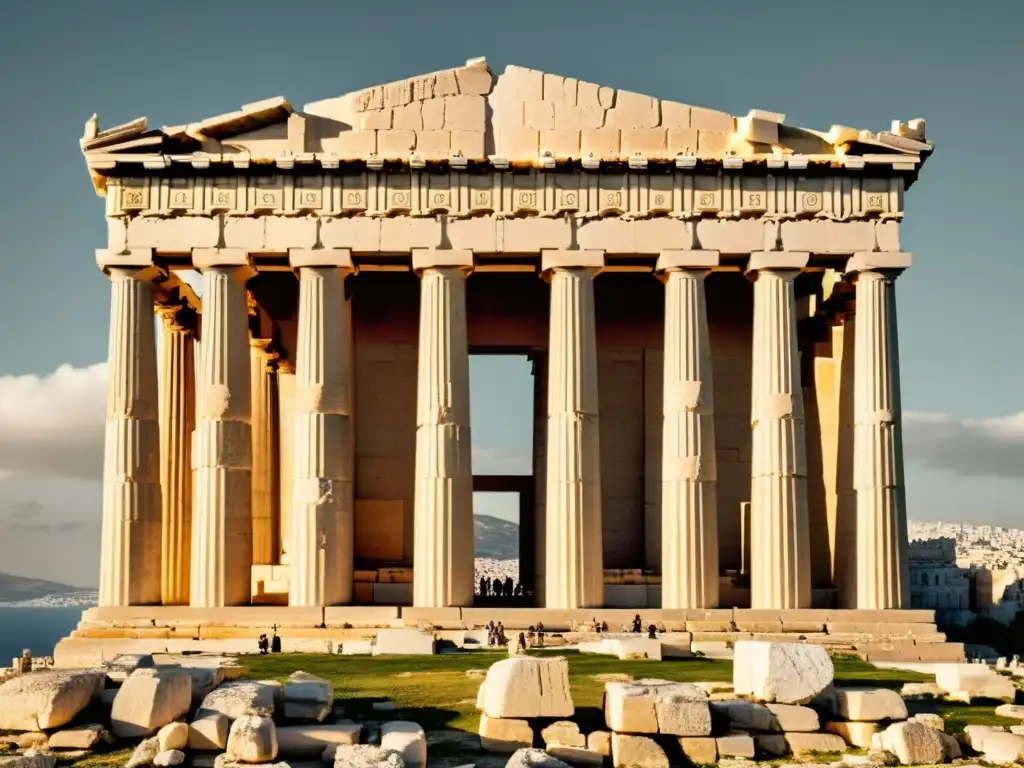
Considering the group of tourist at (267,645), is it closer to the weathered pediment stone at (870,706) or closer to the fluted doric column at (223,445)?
the fluted doric column at (223,445)

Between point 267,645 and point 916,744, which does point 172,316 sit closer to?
point 267,645

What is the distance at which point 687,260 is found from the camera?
166ft

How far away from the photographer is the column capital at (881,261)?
50406mm

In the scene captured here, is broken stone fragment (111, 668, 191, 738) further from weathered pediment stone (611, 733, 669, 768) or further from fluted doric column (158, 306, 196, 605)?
fluted doric column (158, 306, 196, 605)

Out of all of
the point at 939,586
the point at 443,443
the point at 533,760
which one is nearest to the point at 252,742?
the point at 533,760

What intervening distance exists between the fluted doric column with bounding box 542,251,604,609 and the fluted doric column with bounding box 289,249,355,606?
6.23 meters

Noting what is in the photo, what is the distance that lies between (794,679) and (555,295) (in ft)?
76.2

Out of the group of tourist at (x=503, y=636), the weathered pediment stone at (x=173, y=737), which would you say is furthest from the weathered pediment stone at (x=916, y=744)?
the group of tourist at (x=503, y=636)

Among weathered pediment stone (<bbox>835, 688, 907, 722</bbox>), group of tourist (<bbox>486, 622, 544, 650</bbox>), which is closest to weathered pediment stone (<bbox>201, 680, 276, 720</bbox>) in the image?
weathered pediment stone (<bbox>835, 688, 907, 722</bbox>)

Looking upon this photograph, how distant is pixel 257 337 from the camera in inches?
2331

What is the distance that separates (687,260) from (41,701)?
28772 mm

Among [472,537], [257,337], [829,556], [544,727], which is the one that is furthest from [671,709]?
[257,337]

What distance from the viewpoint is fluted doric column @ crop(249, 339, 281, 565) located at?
193 feet

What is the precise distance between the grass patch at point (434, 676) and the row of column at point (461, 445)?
761cm
